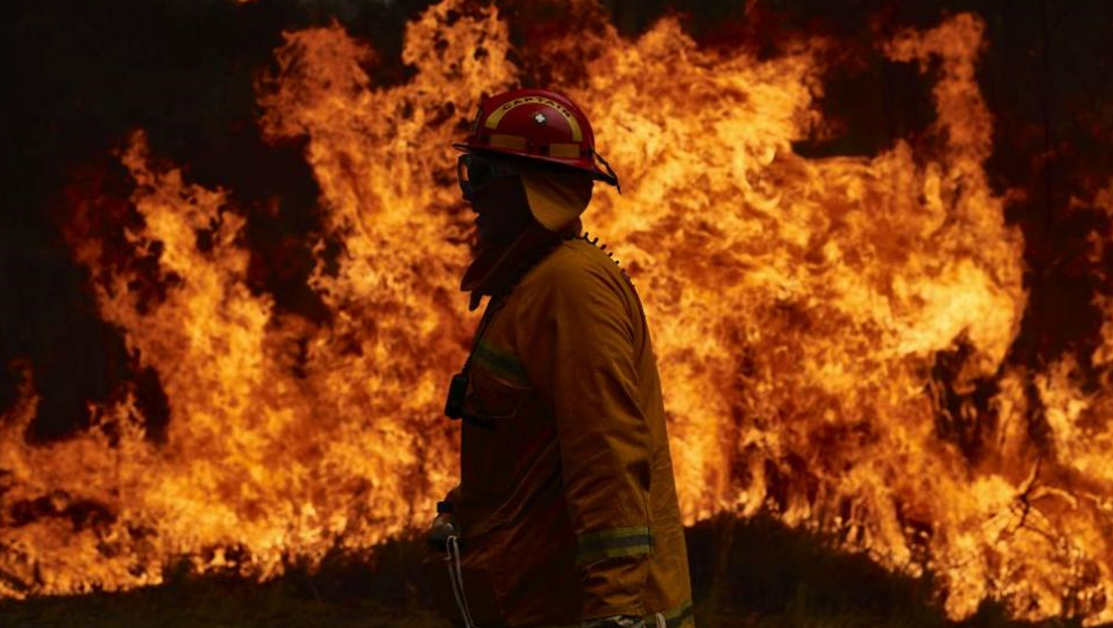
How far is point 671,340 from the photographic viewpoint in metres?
7.85

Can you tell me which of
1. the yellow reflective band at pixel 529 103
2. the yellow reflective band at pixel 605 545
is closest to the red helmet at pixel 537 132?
the yellow reflective band at pixel 529 103

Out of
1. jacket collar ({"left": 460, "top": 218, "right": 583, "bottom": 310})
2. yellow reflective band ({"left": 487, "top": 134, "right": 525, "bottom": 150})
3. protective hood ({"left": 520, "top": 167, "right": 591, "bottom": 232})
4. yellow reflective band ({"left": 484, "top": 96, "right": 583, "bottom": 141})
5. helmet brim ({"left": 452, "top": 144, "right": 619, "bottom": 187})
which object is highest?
yellow reflective band ({"left": 484, "top": 96, "right": 583, "bottom": 141})

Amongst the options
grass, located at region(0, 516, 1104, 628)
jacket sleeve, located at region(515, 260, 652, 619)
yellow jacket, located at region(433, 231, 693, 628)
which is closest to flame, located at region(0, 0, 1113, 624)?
grass, located at region(0, 516, 1104, 628)

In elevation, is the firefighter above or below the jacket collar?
below

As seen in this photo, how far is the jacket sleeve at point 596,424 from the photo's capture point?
9.46ft

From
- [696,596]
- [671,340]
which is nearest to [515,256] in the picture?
[696,596]

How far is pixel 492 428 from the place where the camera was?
3.15m

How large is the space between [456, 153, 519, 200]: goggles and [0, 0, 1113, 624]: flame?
4549mm

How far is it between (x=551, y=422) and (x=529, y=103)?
2.33ft

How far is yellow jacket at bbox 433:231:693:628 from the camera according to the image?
2.91 meters

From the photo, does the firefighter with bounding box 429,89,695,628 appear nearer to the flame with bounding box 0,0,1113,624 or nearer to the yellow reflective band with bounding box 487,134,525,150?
the yellow reflective band with bounding box 487,134,525,150

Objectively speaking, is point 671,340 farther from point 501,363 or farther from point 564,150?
point 501,363

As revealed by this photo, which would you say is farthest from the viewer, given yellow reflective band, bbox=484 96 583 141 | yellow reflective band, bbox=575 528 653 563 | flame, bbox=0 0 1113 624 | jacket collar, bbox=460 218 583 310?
flame, bbox=0 0 1113 624

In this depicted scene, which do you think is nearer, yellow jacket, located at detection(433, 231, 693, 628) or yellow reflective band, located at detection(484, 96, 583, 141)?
yellow jacket, located at detection(433, 231, 693, 628)
